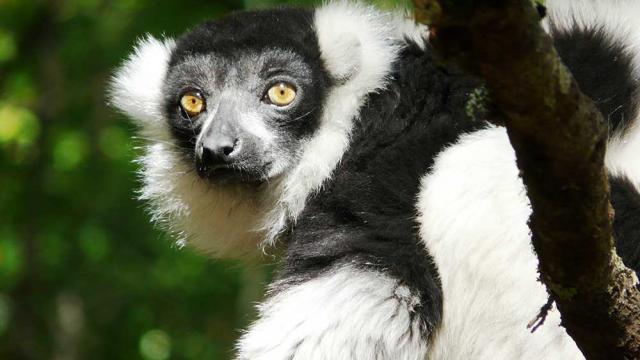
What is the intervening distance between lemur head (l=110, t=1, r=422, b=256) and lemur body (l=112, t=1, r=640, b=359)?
1 cm

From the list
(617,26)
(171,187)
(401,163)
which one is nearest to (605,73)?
(617,26)

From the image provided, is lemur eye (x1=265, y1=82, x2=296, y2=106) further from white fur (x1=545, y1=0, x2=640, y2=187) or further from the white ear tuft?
white fur (x1=545, y1=0, x2=640, y2=187)

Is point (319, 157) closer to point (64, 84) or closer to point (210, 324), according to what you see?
point (64, 84)

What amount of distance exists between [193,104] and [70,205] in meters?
4.52

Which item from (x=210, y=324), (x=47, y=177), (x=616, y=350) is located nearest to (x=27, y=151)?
(x=47, y=177)

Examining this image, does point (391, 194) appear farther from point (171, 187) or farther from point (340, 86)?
point (171, 187)

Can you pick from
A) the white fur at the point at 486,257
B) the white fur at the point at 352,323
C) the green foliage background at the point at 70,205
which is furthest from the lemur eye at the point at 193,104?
the green foliage background at the point at 70,205

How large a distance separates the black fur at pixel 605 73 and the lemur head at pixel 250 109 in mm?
953

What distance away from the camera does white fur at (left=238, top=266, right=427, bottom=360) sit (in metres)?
3.83

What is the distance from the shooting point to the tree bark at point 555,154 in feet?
5.92

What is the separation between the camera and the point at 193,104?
16.5ft

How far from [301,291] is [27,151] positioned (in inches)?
232

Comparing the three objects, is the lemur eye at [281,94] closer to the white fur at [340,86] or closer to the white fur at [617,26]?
the white fur at [340,86]

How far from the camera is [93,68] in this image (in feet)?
29.1
